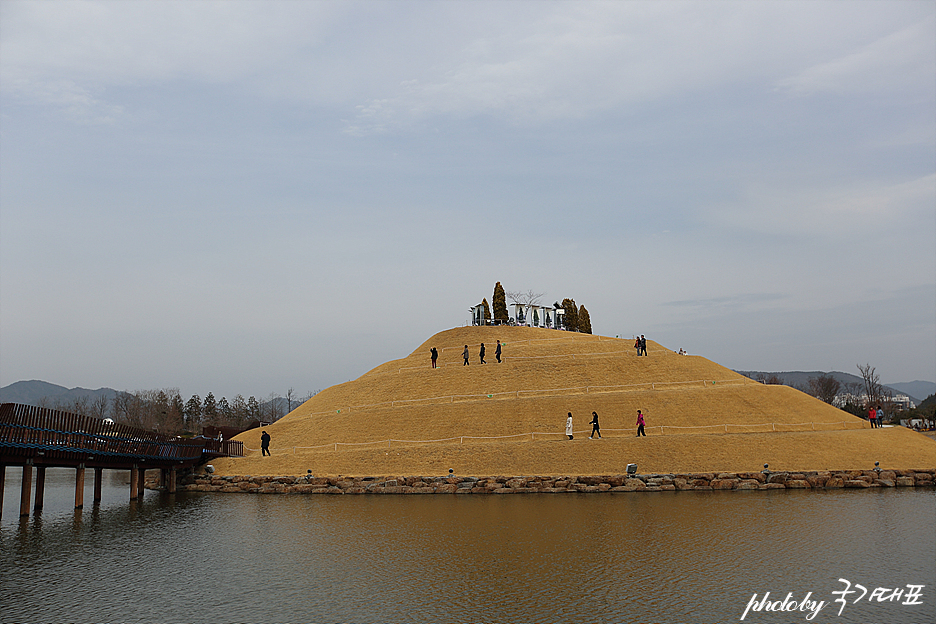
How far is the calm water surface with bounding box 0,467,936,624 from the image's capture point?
16844 millimetres

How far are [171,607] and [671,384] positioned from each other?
4067 cm

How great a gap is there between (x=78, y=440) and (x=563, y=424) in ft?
96.2

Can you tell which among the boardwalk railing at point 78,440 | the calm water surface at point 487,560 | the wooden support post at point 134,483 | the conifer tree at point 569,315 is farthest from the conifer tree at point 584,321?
the wooden support post at point 134,483

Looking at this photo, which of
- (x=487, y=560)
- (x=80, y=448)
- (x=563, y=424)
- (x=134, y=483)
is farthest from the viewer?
(x=563, y=424)

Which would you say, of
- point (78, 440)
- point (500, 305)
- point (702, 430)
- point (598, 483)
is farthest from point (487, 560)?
point (500, 305)

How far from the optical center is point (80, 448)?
1380 inches

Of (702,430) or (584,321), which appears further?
(584,321)

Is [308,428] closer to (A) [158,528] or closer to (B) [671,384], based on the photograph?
(A) [158,528]

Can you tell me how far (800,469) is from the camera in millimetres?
35250

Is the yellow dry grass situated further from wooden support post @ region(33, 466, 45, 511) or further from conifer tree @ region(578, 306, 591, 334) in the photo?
conifer tree @ region(578, 306, 591, 334)

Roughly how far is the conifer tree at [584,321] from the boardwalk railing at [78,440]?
2102 inches

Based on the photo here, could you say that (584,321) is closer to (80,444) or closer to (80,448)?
(80,444)

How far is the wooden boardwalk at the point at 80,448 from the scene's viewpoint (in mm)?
31047

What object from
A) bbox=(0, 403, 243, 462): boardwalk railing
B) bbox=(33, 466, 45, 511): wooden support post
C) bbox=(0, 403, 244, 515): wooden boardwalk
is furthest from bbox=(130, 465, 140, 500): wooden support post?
bbox=(33, 466, 45, 511): wooden support post
